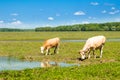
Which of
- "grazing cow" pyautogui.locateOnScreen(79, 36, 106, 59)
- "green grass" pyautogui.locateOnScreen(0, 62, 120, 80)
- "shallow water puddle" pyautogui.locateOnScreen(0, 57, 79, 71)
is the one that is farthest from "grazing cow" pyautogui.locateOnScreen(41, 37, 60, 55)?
"green grass" pyautogui.locateOnScreen(0, 62, 120, 80)

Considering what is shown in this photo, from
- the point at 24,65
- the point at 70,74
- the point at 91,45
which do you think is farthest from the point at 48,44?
the point at 70,74

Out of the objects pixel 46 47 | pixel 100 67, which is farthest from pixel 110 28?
pixel 100 67

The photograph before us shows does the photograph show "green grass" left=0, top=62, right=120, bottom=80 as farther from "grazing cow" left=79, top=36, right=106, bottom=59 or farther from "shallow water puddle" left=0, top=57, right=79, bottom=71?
"grazing cow" left=79, top=36, right=106, bottom=59

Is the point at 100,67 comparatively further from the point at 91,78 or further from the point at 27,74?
the point at 27,74

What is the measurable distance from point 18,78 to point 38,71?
2.01 meters

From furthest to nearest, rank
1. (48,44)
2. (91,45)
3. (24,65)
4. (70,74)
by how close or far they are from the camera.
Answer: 1. (48,44)
2. (91,45)
3. (24,65)
4. (70,74)

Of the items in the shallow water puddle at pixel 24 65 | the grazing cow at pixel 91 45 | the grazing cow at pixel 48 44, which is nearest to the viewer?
the shallow water puddle at pixel 24 65

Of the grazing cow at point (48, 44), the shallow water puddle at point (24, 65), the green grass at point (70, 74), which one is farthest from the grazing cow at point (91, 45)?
the green grass at point (70, 74)

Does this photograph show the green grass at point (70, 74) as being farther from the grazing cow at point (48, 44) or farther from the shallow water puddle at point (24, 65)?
the grazing cow at point (48, 44)

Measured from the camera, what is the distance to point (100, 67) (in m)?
17.6

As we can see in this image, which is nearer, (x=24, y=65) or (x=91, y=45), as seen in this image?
(x=24, y=65)

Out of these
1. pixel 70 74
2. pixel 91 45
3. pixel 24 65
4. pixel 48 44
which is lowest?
pixel 24 65

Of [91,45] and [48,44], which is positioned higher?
[91,45]

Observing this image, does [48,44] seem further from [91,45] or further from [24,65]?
[24,65]
